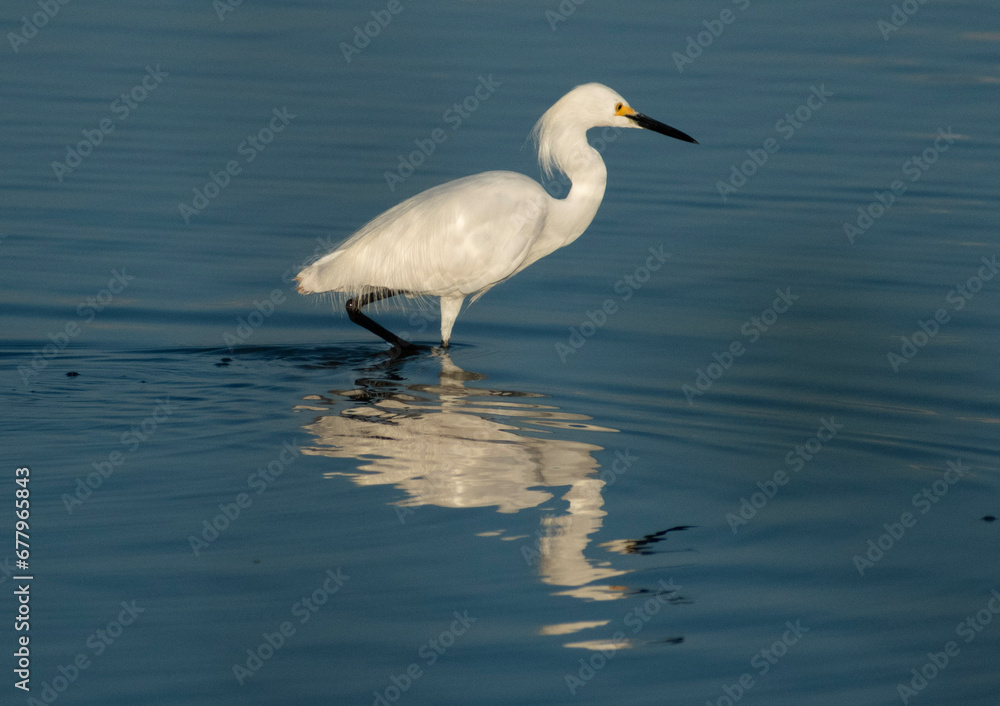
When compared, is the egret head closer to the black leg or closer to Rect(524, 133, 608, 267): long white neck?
Rect(524, 133, 608, 267): long white neck

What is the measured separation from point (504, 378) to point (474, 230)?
994 mm

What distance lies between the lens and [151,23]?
15.9m

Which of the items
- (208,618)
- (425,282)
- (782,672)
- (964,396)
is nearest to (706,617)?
(782,672)

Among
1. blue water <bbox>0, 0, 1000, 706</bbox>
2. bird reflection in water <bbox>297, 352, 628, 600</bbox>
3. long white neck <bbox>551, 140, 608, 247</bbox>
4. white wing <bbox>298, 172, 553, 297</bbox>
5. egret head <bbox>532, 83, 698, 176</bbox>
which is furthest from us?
long white neck <bbox>551, 140, 608, 247</bbox>

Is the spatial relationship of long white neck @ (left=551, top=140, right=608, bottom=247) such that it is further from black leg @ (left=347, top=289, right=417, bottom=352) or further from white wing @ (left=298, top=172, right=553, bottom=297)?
black leg @ (left=347, top=289, right=417, bottom=352)

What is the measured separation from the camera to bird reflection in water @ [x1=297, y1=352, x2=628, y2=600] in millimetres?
5793

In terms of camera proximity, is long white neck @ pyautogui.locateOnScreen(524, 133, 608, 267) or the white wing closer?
the white wing

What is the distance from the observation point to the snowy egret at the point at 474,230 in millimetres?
8711

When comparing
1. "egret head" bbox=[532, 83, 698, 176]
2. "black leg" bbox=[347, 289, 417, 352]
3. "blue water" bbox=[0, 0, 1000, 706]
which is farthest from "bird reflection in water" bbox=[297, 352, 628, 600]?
"egret head" bbox=[532, 83, 698, 176]

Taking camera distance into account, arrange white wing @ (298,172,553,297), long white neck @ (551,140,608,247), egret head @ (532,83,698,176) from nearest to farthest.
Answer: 1. white wing @ (298,172,553,297)
2. egret head @ (532,83,698,176)
3. long white neck @ (551,140,608,247)

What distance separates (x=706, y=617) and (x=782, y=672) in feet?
1.49

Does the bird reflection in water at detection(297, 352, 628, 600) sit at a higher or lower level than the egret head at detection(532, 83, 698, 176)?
lower

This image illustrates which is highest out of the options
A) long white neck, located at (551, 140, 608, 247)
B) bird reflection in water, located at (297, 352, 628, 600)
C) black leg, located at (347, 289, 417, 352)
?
long white neck, located at (551, 140, 608, 247)

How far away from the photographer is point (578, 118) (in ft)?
Result: 29.6
